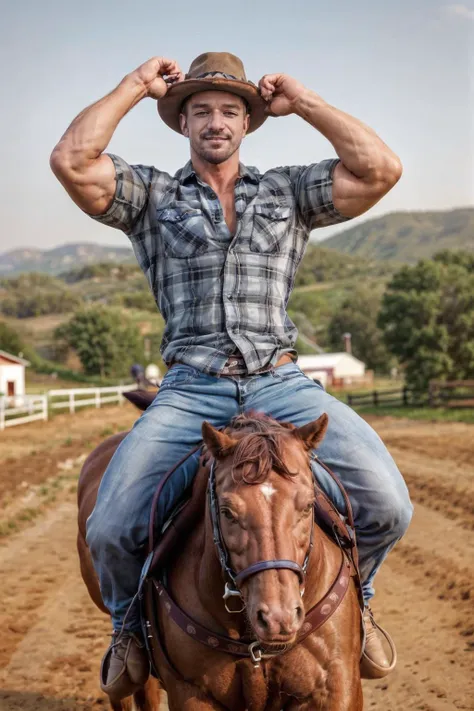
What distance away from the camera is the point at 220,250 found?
13.5 ft

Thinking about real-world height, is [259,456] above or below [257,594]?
above

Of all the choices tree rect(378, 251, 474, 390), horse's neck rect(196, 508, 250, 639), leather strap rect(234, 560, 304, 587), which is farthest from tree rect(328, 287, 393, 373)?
leather strap rect(234, 560, 304, 587)

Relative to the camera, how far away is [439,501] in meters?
13.4

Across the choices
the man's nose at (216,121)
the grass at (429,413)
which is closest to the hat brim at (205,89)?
the man's nose at (216,121)

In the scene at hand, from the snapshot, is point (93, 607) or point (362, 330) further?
point (362, 330)

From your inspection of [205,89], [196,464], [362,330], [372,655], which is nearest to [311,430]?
[196,464]

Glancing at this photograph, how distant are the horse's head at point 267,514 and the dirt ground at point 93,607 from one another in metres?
3.35

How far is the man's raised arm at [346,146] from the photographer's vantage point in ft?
13.2

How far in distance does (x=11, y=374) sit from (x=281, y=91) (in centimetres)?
4286

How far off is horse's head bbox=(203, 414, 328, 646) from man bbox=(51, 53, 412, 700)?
69 cm

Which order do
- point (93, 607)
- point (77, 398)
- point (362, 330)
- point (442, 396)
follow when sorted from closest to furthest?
point (93, 607)
point (442, 396)
point (77, 398)
point (362, 330)

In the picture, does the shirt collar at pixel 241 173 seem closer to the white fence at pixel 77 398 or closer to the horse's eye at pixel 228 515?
the horse's eye at pixel 228 515

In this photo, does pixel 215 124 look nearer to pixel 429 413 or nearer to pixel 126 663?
pixel 126 663

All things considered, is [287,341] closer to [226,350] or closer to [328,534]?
[226,350]
